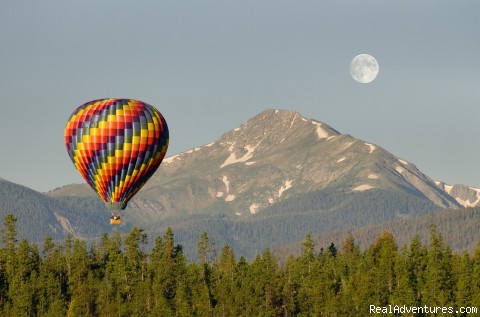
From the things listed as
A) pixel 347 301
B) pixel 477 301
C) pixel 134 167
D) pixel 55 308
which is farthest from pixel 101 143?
pixel 477 301

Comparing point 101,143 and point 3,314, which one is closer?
point 101,143

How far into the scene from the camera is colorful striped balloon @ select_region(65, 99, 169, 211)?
564ft

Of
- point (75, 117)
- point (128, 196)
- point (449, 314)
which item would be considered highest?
point (75, 117)

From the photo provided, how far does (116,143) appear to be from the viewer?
567 ft

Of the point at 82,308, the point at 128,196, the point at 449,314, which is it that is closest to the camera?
the point at 128,196

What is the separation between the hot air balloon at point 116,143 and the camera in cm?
17200

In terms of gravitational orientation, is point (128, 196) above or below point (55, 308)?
above

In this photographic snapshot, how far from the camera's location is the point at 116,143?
172875mm

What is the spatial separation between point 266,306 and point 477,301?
33647 millimetres

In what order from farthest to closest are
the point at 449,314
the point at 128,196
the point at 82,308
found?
the point at 82,308 → the point at 449,314 → the point at 128,196

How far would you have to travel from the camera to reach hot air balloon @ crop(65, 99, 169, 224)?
6772 inches

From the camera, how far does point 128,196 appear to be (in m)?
171

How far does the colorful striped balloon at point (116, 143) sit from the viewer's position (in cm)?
17200

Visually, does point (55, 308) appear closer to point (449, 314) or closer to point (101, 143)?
point (101, 143)
